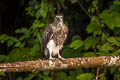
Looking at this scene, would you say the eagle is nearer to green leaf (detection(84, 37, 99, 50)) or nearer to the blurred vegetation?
the blurred vegetation

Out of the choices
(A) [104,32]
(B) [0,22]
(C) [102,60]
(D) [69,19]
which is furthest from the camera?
(B) [0,22]

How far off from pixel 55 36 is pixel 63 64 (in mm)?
861

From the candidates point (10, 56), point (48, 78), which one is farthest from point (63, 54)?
point (10, 56)

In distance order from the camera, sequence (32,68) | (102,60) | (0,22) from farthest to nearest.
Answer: (0,22), (102,60), (32,68)

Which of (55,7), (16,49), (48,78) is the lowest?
(48,78)

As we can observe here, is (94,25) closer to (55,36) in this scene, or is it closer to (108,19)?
(108,19)

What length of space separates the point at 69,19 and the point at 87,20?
403 mm

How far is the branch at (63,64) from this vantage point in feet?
13.0

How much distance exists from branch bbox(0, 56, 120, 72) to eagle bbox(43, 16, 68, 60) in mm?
705

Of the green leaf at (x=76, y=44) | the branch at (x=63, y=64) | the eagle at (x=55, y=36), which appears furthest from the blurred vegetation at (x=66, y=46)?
the branch at (x=63, y=64)

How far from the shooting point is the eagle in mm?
5055

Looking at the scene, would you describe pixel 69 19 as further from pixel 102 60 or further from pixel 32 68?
pixel 32 68

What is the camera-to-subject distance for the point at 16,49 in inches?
220

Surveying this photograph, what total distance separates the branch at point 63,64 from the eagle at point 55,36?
70 cm
